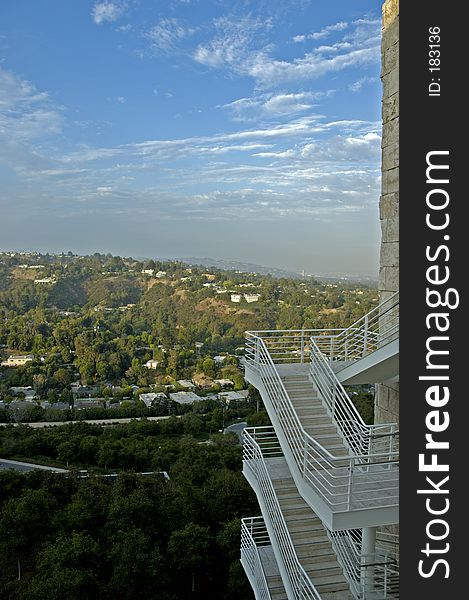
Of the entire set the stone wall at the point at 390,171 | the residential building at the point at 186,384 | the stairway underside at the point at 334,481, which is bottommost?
the stairway underside at the point at 334,481

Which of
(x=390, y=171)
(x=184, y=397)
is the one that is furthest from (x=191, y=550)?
(x=184, y=397)

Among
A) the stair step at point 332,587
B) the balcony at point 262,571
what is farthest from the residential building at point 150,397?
the stair step at point 332,587

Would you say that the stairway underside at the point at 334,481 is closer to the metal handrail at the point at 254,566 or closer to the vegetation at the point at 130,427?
the metal handrail at the point at 254,566

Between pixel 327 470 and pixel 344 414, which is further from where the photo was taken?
pixel 344 414

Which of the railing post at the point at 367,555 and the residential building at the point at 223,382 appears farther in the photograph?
the residential building at the point at 223,382

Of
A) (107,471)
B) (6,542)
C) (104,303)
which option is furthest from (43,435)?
(104,303)

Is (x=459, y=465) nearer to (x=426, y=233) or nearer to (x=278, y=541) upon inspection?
(x=426, y=233)

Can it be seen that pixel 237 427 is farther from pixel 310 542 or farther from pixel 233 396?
pixel 310 542

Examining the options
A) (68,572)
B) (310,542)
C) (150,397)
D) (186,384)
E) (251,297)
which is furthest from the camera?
(251,297)
